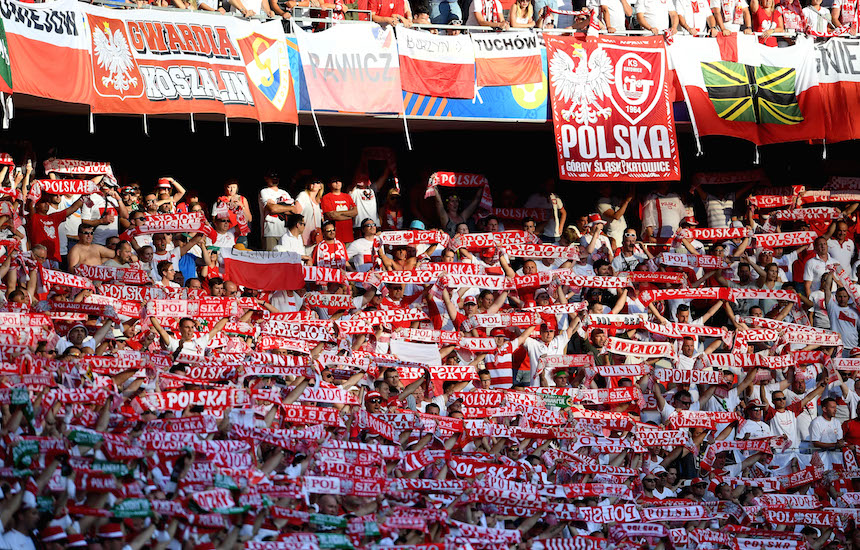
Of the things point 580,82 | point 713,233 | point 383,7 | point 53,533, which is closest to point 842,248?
point 713,233

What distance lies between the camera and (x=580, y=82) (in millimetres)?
18906

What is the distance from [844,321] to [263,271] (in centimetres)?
755

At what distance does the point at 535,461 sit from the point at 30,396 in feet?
16.6

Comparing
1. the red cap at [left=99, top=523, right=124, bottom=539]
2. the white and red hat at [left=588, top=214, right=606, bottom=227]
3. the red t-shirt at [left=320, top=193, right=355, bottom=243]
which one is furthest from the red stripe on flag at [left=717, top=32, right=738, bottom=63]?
the red cap at [left=99, top=523, right=124, bottom=539]

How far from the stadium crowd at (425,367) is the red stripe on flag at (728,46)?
220cm

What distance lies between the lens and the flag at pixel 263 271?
1664cm

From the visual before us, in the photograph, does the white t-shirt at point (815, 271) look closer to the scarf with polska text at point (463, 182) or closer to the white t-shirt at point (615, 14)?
the white t-shirt at point (615, 14)

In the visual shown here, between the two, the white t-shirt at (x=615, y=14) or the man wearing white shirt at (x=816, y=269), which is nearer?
the man wearing white shirt at (x=816, y=269)

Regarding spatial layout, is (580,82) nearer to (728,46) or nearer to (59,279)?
(728,46)

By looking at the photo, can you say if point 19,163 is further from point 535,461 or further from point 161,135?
point 535,461

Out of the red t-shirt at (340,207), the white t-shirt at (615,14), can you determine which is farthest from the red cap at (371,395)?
the white t-shirt at (615,14)

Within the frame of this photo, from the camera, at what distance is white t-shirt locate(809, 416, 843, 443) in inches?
639

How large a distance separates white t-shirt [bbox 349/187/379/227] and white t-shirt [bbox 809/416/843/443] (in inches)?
250

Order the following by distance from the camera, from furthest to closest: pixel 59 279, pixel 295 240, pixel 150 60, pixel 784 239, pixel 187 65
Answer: pixel 784 239, pixel 295 240, pixel 187 65, pixel 150 60, pixel 59 279
